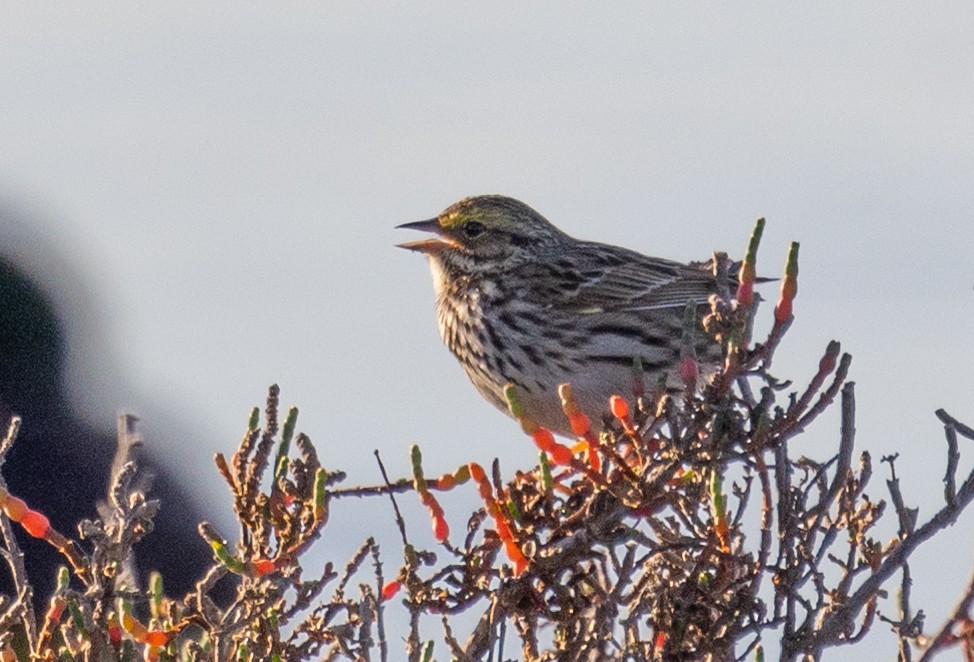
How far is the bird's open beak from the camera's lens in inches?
339

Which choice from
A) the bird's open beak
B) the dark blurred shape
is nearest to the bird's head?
the bird's open beak

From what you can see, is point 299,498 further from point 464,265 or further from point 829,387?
point 464,265

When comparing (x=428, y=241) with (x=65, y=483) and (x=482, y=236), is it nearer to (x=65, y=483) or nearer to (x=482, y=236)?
(x=482, y=236)

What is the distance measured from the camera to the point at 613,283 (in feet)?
28.3

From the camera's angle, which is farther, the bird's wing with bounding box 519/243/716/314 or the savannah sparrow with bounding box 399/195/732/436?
the bird's wing with bounding box 519/243/716/314

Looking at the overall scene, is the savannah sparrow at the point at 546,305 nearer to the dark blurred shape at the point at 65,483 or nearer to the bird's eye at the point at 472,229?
the bird's eye at the point at 472,229

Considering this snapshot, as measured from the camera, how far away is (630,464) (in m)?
4.76

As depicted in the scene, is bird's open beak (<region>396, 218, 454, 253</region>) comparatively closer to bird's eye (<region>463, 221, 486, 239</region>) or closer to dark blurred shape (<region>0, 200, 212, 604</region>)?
bird's eye (<region>463, 221, 486, 239</region>)

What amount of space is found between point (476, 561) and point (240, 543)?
0.60 meters

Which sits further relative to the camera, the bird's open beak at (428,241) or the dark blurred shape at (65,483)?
the dark blurred shape at (65,483)

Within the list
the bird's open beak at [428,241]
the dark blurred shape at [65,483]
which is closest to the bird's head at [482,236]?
the bird's open beak at [428,241]

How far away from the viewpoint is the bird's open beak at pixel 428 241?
8.62m

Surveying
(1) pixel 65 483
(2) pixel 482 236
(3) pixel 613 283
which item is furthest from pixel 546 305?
(1) pixel 65 483

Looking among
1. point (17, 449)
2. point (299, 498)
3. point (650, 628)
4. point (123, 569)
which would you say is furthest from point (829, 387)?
point (17, 449)
